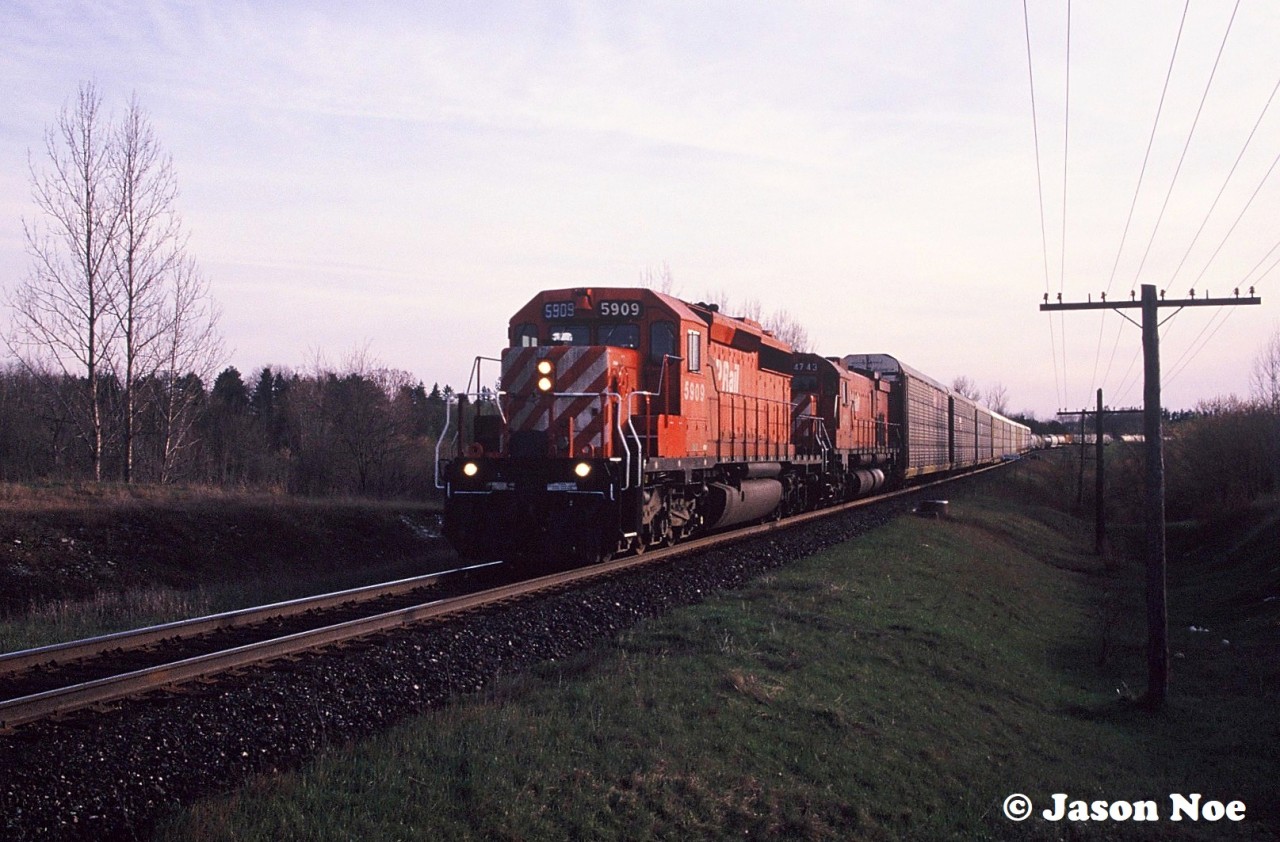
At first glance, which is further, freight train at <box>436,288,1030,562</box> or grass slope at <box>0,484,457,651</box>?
freight train at <box>436,288,1030,562</box>

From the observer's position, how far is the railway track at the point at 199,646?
252 inches

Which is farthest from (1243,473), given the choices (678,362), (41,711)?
(41,711)

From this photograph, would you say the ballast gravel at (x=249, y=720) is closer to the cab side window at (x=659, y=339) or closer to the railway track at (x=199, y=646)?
A: the railway track at (x=199, y=646)

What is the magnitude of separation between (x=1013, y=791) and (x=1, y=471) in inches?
778

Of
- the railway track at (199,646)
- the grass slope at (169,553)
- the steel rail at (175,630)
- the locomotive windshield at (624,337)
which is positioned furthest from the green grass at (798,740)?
the grass slope at (169,553)

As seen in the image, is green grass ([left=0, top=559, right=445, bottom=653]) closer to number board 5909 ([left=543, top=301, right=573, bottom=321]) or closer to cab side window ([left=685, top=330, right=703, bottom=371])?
number board 5909 ([left=543, top=301, right=573, bottom=321])

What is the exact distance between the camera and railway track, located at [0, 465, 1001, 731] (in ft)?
21.0

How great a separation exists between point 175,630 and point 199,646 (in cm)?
47

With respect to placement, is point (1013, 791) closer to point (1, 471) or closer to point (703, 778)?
point (703, 778)

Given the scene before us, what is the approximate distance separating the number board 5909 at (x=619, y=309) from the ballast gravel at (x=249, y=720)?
18.3 feet

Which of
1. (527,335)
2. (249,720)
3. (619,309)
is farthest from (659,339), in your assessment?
(249,720)

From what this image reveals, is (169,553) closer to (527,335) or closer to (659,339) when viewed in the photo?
(527,335)

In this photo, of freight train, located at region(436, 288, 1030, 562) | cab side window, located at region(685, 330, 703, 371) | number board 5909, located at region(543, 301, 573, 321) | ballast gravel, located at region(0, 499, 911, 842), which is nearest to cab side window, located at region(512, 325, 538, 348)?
freight train, located at region(436, 288, 1030, 562)

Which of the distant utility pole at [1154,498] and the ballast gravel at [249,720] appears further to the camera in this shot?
the distant utility pole at [1154,498]
